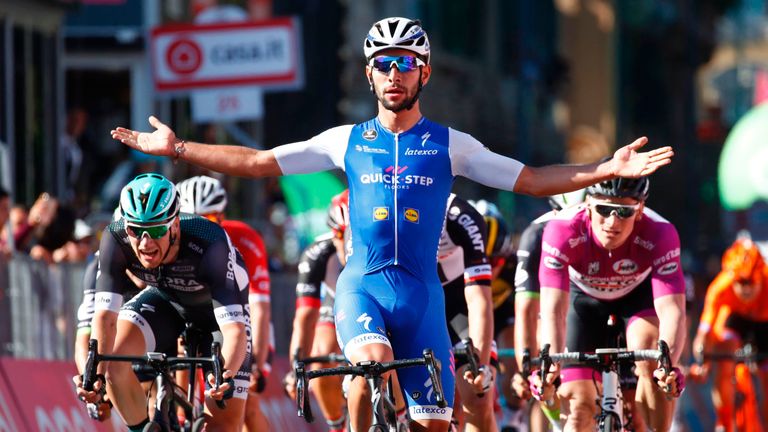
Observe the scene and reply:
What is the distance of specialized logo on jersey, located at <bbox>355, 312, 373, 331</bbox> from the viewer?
29.6 ft

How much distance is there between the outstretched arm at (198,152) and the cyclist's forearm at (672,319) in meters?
2.88

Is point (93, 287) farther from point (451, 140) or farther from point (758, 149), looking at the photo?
point (758, 149)

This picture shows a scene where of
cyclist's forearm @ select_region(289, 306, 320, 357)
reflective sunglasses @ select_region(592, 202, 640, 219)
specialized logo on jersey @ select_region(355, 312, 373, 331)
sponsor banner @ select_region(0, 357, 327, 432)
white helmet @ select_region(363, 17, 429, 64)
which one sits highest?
white helmet @ select_region(363, 17, 429, 64)

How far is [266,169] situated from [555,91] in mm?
36909

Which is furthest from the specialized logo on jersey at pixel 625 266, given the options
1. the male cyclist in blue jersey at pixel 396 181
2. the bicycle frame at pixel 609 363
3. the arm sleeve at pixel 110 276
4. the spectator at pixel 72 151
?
the spectator at pixel 72 151

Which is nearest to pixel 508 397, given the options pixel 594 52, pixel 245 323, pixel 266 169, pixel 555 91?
pixel 245 323

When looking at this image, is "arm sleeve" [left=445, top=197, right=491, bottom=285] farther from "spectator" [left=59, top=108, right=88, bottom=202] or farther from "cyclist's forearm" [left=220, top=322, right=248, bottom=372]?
"spectator" [left=59, top=108, right=88, bottom=202]

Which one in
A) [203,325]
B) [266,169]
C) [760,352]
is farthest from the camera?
[760,352]

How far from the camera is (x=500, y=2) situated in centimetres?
4147

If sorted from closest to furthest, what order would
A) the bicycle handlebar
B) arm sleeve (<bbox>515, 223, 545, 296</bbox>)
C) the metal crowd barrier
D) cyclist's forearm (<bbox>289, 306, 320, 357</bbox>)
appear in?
the bicycle handlebar < arm sleeve (<bbox>515, 223, 545, 296</bbox>) < cyclist's forearm (<bbox>289, 306, 320, 357</bbox>) < the metal crowd barrier

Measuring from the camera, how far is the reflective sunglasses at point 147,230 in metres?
10.1

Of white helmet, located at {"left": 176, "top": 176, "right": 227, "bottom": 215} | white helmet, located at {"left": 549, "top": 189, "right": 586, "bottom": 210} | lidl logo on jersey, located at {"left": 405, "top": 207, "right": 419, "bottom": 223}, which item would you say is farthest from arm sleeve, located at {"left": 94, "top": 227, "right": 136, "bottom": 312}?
white helmet, located at {"left": 549, "top": 189, "right": 586, "bottom": 210}

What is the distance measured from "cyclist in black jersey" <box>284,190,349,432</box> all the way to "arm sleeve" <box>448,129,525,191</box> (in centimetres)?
340

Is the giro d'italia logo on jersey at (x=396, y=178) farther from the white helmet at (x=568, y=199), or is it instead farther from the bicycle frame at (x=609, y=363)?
the white helmet at (x=568, y=199)
